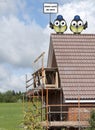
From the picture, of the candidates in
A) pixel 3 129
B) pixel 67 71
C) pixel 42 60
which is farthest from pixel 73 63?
pixel 3 129

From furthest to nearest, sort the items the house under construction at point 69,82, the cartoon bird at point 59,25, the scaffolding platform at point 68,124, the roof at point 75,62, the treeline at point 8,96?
the treeline at point 8,96 → the cartoon bird at point 59,25 → the roof at point 75,62 → the house under construction at point 69,82 → the scaffolding platform at point 68,124

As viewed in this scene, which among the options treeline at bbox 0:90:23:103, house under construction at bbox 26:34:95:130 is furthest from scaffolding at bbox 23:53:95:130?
treeline at bbox 0:90:23:103

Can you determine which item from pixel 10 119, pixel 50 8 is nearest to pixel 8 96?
pixel 10 119

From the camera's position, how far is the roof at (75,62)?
31469 mm

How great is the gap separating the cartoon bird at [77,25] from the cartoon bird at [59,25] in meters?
0.53

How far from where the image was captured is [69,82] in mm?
31734

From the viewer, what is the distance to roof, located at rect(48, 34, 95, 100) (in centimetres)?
3147

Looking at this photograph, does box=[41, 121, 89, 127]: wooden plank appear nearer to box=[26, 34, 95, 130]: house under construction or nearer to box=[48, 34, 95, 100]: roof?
box=[26, 34, 95, 130]: house under construction

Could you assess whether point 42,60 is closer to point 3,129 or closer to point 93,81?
point 93,81

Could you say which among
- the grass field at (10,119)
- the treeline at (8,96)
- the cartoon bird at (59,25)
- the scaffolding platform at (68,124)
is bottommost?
the scaffolding platform at (68,124)

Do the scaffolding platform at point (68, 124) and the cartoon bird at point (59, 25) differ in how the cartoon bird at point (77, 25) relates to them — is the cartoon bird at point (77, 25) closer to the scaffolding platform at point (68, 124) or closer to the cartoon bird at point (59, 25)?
the cartoon bird at point (59, 25)

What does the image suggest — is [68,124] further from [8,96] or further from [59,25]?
[8,96]

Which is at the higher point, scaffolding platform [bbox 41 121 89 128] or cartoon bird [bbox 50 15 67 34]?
cartoon bird [bbox 50 15 67 34]

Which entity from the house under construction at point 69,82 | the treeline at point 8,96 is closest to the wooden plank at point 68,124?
the house under construction at point 69,82
